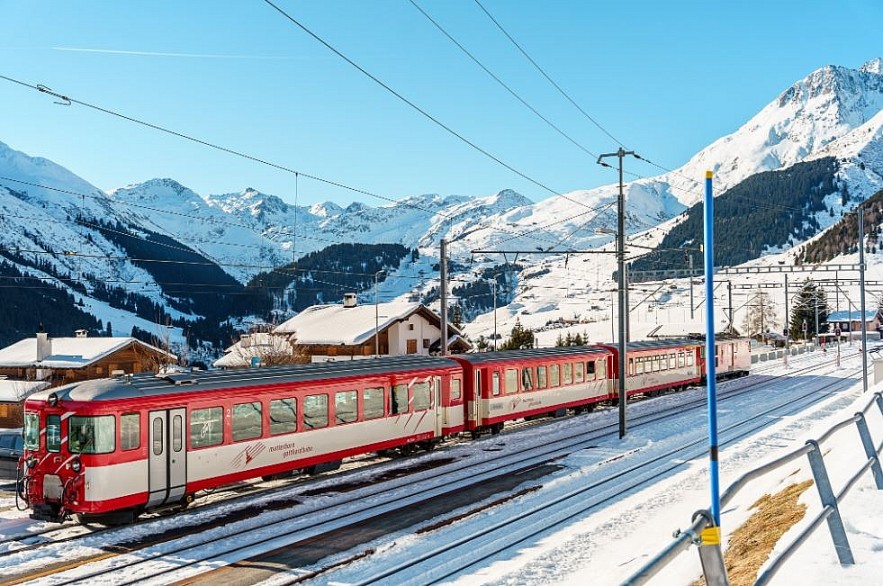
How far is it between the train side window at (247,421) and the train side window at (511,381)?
1247 cm

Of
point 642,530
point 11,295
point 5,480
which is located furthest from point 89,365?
point 11,295

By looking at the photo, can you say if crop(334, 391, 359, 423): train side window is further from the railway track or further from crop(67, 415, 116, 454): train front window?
crop(67, 415, 116, 454): train front window

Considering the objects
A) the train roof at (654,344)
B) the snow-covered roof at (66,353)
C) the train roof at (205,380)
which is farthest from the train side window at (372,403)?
the snow-covered roof at (66,353)

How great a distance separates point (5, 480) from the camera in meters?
23.9

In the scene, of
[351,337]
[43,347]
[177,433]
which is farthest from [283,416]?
[43,347]

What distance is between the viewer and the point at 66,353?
53719 millimetres

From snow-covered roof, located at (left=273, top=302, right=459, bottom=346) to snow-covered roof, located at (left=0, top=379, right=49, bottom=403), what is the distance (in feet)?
55.1

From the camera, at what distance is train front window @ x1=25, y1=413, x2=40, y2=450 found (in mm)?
16797

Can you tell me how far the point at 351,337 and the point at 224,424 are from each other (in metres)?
37.6

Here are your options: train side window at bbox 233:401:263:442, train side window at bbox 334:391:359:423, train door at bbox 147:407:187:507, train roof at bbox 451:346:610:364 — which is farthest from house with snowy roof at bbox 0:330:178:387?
train door at bbox 147:407:187:507

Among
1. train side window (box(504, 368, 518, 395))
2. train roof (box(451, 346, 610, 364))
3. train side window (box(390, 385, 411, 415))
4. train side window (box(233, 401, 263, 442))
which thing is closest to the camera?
train side window (box(233, 401, 263, 442))

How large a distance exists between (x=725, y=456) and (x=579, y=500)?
7.56 metres

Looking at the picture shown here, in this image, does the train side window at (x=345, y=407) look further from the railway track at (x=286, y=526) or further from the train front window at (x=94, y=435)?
the train front window at (x=94, y=435)

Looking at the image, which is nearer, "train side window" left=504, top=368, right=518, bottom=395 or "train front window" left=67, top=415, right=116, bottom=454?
"train front window" left=67, top=415, right=116, bottom=454
